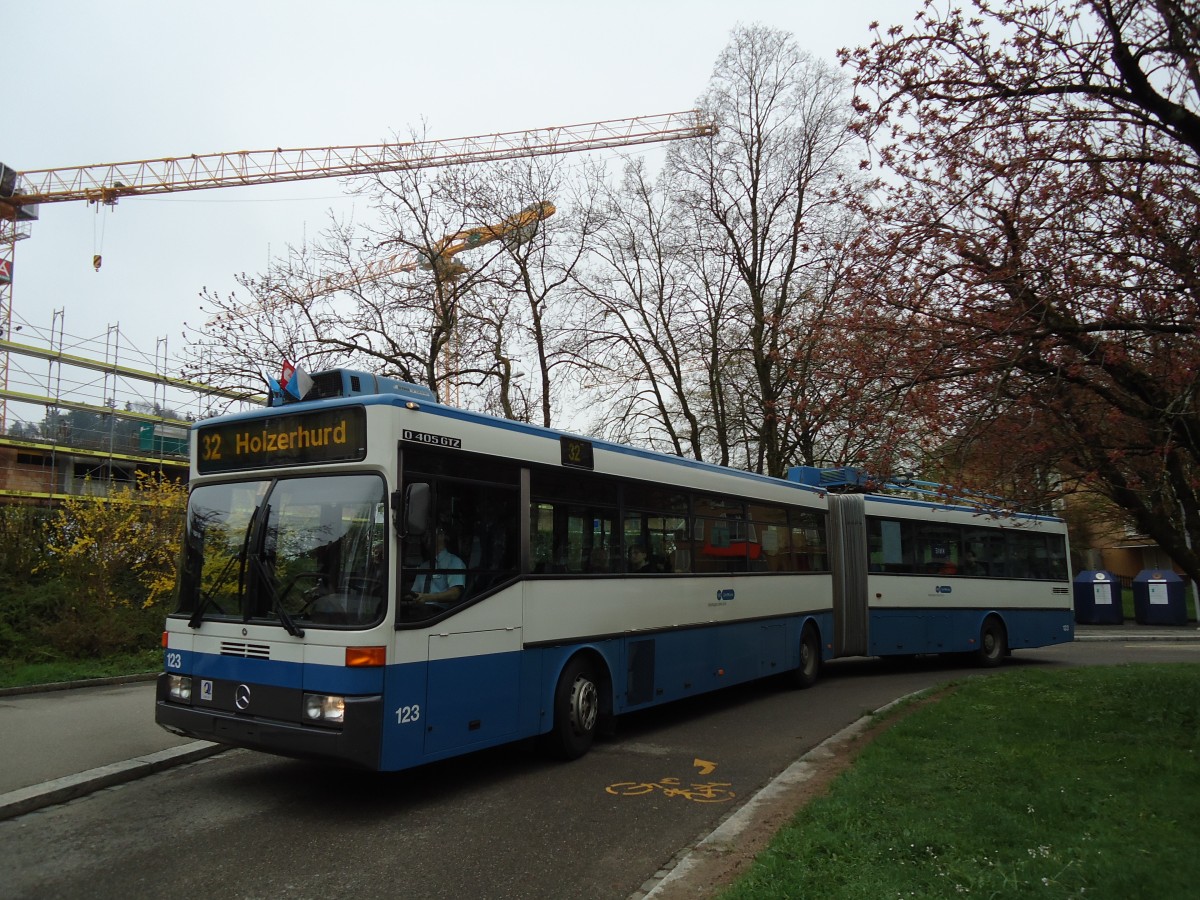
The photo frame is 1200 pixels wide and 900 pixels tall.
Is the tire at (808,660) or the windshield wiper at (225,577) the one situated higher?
the windshield wiper at (225,577)

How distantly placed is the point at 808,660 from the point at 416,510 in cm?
969

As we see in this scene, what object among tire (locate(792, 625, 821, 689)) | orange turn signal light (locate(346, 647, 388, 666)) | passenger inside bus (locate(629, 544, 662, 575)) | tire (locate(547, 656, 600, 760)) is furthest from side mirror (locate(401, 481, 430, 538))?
tire (locate(792, 625, 821, 689))

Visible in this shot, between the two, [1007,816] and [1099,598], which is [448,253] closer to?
[1007,816]

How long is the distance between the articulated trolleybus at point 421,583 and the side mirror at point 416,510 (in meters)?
0.02

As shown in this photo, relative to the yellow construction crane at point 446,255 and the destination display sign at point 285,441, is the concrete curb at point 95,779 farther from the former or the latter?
the yellow construction crane at point 446,255

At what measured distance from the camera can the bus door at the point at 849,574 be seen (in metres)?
15.1

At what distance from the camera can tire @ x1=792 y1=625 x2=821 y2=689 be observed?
13.9 meters

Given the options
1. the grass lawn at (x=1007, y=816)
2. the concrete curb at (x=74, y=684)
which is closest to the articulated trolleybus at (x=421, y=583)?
the grass lawn at (x=1007, y=816)

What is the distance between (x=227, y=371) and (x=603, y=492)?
41.2 ft

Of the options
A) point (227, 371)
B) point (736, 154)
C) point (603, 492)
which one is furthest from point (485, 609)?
point (736, 154)

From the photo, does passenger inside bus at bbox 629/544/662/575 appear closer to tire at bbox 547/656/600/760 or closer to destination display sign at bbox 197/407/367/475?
tire at bbox 547/656/600/760

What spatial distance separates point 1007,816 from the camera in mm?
5762

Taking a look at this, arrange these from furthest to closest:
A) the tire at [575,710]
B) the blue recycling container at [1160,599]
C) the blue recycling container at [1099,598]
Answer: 1. the blue recycling container at [1099,598]
2. the blue recycling container at [1160,599]
3. the tire at [575,710]

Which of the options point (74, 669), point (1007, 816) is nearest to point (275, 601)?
point (1007, 816)
